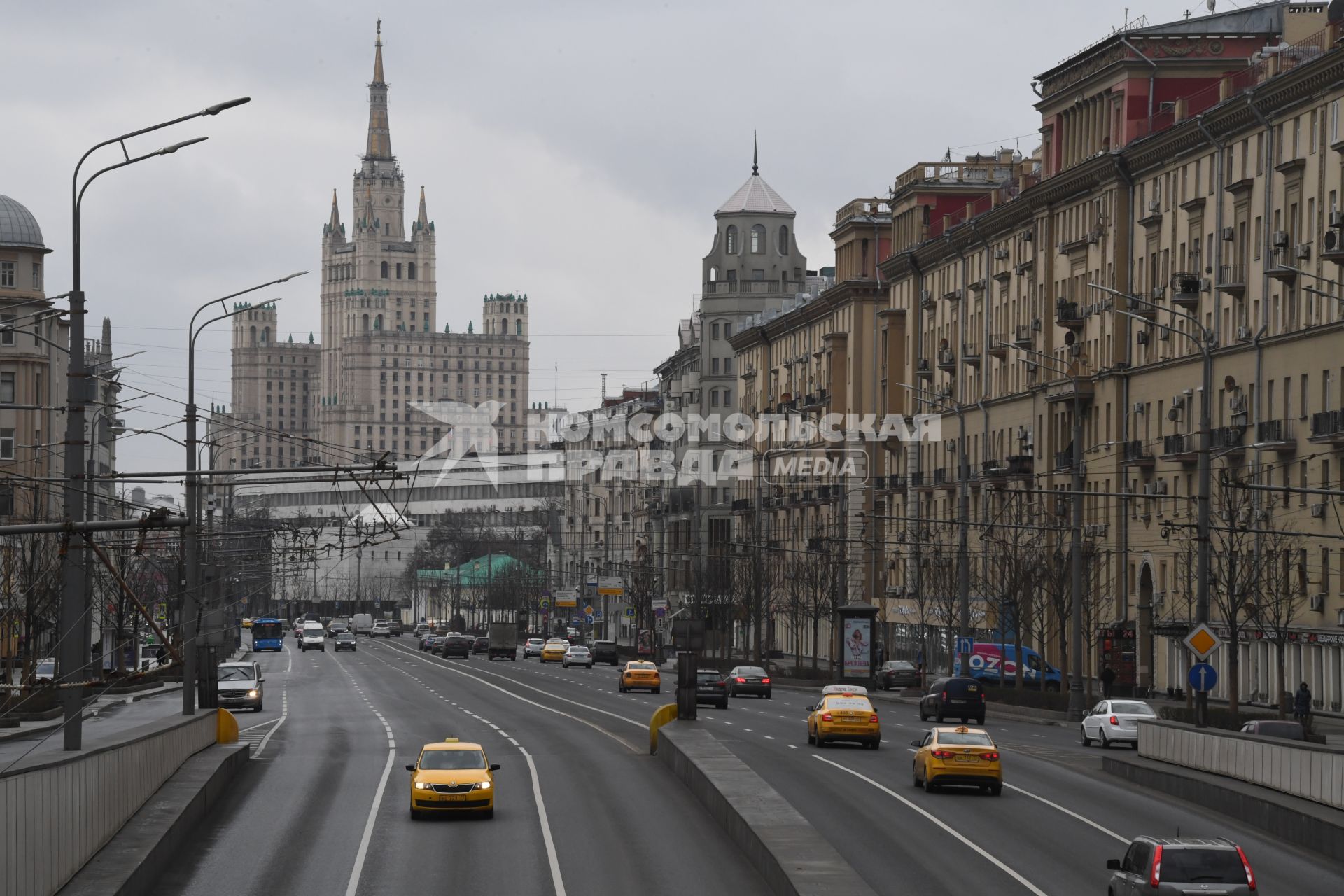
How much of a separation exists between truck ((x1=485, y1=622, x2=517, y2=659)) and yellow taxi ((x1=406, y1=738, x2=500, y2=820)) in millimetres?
94587

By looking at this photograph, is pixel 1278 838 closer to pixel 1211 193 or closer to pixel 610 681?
pixel 1211 193

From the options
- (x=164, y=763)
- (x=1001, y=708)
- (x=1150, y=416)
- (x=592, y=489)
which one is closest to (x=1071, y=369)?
(x=1150, y=416)

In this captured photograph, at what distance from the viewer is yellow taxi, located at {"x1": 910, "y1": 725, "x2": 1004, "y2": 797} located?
114 feet

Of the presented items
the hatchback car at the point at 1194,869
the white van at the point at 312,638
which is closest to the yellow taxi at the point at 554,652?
the white van at the point at 312,638

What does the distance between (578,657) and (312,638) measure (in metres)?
41.5

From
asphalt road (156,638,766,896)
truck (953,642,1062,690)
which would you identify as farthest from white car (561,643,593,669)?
asphalt road (156,638,766,896)

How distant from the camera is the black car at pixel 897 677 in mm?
83000

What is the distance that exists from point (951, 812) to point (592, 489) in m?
153

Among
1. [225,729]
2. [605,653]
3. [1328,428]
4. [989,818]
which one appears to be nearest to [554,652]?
[605,653]

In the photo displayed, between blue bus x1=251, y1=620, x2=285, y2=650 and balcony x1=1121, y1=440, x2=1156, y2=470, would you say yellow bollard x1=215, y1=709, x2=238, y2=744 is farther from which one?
blue bus x1=251, y1=620, x2=285, y2=650

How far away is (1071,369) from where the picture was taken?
79312 mm

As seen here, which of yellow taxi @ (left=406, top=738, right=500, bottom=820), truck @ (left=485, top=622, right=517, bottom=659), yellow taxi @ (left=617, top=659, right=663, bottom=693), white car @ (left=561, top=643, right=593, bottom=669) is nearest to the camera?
yellow taxi @ (left=406, top=738, right=500, bottom=820)

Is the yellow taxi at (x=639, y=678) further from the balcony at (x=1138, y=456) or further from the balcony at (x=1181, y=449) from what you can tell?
the balcony at (x=1181, y=449)

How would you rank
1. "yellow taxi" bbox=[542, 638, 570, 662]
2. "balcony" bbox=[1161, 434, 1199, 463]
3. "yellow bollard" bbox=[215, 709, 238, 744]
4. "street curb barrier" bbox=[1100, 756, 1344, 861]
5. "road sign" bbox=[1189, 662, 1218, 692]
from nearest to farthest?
"street curb barrier" bbox=[1100, 756, 1344, 861] < "road sign" bbox=[1189, 662, 1218, 692] < "yellow bollard" bbox=[215, 709, 238, 744] < "balcony" bbox=[1161, 434, 1199, 463] < "yellow taxi" bbox=[542, 638, 570, 662]
